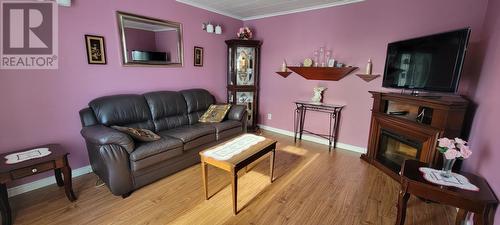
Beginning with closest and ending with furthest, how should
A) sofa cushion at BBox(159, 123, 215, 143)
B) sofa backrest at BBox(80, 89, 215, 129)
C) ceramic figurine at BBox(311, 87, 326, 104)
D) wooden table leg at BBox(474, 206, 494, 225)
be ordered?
1. wooden table leg at BBox(474, 206, 494, 225)
2. sofa backrest at BBox(80, 89, 215, 129)
3. sofa cushion at BBox(159, 123, 215, 143)
4. ceramic figurine at BBox(311, 87, 326, 104)

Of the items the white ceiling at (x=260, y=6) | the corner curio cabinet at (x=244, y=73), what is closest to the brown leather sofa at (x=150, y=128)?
the corner curio cabinet at (x=244, y=73)

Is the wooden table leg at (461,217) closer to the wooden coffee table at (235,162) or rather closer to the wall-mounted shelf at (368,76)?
the wooden coffee table at (235,162)

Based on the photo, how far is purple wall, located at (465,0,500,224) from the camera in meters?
1.55

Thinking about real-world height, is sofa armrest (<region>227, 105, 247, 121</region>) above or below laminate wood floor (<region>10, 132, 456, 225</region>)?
above

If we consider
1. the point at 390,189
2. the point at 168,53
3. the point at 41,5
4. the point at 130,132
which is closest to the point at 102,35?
the point at 41,5

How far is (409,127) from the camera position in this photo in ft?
7.91

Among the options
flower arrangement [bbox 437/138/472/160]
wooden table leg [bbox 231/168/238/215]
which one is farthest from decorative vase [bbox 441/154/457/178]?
wooden table leg [bbox 231/168/238/215]

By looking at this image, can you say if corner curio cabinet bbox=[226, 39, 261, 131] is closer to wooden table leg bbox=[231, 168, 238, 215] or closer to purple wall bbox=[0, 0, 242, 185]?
purple wall bbox=[0, 0, 242, 185]

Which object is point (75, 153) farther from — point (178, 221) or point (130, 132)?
point (178, 221)

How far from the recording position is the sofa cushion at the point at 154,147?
6.96 ft

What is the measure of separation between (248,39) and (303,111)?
1736 millimetres

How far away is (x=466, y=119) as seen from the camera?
221cm

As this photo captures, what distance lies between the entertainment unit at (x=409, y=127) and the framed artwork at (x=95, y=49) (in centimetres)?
352

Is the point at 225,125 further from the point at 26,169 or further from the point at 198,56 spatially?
the point at 26,169
